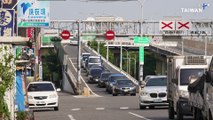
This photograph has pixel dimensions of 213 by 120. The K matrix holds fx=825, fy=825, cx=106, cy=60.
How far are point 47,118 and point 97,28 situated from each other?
83.9 metres

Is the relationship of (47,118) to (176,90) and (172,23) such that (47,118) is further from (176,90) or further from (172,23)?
(172,23)

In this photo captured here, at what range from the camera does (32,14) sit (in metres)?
56.4

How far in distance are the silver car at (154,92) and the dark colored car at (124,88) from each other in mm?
24970

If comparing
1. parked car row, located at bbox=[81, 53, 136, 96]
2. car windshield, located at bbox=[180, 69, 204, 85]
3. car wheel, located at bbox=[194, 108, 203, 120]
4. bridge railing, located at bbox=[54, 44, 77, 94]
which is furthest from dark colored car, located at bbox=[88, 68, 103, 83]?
car wheel, located at bbox=[194, 108, 203, 120]

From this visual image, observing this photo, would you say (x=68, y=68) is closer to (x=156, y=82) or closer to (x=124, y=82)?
(x=124, y=82)

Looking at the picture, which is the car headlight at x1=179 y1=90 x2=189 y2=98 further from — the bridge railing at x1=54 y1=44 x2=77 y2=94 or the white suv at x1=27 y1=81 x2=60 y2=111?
the bridge railing at x1=54 y1=44 x2=77 y2=94

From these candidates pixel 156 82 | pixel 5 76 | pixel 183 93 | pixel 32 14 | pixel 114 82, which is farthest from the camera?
pixel 114 82

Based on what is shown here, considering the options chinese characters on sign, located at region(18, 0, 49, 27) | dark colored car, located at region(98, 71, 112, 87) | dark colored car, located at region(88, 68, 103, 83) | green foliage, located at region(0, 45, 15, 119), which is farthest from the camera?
dark colored car, located at region(88, 68, 103, 83)

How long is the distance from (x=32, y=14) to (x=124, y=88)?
14.2 metres

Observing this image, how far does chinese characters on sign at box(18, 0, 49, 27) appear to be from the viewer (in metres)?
55.6

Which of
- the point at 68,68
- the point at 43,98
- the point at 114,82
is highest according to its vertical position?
the point at 43,98

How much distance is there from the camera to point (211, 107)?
2105cm

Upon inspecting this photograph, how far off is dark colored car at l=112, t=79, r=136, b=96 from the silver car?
24970 millimetres

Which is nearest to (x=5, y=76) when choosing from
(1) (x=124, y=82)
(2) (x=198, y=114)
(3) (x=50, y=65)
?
(2) (x=198, y=114)
